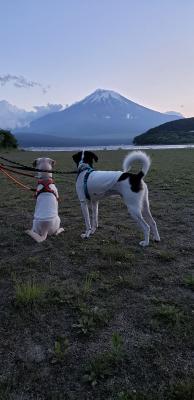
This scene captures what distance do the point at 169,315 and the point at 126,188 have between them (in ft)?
8.53

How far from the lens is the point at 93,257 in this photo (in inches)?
212

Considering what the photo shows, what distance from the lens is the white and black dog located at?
5742 millimetres

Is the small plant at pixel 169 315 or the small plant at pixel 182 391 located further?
the small plant at pixel 169 315

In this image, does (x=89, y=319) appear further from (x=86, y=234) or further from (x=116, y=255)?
(x=86, y=234)

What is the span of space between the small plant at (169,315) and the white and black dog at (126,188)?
224cm

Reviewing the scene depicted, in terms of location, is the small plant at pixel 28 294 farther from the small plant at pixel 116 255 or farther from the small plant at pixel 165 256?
the small plant at pixel 165 256

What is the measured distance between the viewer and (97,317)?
11.8 feet

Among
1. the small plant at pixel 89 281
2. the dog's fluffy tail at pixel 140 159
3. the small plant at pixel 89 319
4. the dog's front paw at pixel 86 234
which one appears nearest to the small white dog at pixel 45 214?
the dog's front paw at pixel 86 234

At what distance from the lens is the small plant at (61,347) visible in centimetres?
300

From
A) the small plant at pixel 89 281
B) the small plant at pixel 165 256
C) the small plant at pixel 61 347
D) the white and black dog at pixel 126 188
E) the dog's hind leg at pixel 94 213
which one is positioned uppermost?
the white and black dog at pixel 126 188

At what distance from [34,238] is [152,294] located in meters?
2.63

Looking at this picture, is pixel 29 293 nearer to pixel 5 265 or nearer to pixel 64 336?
pixel 64 336

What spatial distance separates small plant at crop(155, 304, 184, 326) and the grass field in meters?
0.01

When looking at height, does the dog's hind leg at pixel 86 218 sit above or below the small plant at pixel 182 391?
above
